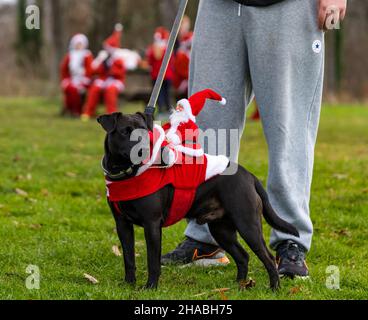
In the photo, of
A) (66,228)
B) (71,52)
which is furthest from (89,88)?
(66,228)

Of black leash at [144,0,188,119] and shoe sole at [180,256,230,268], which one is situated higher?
black leash at [144,0,188,119]

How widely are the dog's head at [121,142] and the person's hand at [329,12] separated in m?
1.13

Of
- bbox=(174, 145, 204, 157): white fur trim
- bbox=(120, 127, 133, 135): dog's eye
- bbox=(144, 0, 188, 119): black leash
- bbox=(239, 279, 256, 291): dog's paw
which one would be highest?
bbox=(144, 0, 188, 119): black leash

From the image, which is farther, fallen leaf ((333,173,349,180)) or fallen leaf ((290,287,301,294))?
fallen leaf ((333,173,349,180))

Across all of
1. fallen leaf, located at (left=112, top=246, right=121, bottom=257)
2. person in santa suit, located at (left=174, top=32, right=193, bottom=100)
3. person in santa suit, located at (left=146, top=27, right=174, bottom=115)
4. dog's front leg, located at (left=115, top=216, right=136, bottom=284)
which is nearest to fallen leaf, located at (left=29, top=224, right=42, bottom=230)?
fallen leaf, located at (left=112, top=246, right=121, bottom=257)

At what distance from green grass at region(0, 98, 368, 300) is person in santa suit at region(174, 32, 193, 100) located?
14.3 feet

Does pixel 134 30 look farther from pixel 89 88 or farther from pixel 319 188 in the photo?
pixel 319 188

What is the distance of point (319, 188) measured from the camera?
6.39 m

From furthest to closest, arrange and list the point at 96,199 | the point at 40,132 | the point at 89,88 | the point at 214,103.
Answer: the point at 89,88 → the point at 40,132 → the point at 96,199 → the point at 214,103

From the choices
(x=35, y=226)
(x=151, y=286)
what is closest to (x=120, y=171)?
(x=151, y=286)

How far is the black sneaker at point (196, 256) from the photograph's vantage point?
4168 millimetres

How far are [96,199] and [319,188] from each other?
193cm

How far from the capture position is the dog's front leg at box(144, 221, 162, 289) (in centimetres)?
341

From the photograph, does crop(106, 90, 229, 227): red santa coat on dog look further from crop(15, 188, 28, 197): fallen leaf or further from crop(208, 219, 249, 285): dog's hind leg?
crop(15, 188, 28, 197): fallen leaf
